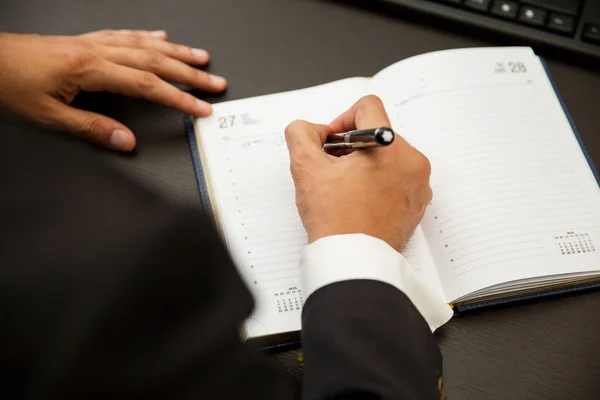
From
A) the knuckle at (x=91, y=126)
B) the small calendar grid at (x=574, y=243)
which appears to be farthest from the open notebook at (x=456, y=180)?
the knuckle at (x=91, y=126)

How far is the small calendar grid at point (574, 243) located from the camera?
1.94 feet

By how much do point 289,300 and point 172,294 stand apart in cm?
24

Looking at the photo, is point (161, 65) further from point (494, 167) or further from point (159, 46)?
point (494, 167)

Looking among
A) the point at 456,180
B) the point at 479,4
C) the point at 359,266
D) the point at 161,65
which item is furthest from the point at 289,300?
the point at 479,4


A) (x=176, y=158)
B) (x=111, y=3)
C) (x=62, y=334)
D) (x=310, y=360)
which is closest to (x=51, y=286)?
(x=62, y=334)

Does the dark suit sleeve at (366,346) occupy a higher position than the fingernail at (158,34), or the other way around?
the fingernail at (158,34)

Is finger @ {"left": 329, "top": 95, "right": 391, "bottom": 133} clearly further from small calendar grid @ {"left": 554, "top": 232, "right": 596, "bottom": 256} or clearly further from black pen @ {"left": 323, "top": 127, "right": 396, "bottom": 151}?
small calendar grid @ {"left": 554, "top": 232, "right": 596, "bottom": 256}

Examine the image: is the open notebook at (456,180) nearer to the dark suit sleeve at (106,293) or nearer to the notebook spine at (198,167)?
the notebook spine at (198,167)

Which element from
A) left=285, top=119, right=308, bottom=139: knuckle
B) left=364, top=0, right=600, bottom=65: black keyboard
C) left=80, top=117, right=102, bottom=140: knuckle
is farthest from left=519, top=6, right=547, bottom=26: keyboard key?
left=80, top=117, right=102, bottom=140: knuckle

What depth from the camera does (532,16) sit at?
72 centimetres

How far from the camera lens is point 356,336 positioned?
0.45 metres

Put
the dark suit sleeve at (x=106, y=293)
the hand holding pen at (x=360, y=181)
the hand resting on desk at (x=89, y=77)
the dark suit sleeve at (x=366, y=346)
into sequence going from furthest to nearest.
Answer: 1. the hand resting on desk at (x=89, y=77)
2. the hand holding pen at (x=360, y=181)
3. the dark suit sleeve at (x=366, y=346)
4. the dark suit sleeve at (x=106, y=293)

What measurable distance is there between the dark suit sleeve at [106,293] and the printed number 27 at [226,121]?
28cm

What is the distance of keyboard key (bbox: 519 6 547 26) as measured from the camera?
0.72m
